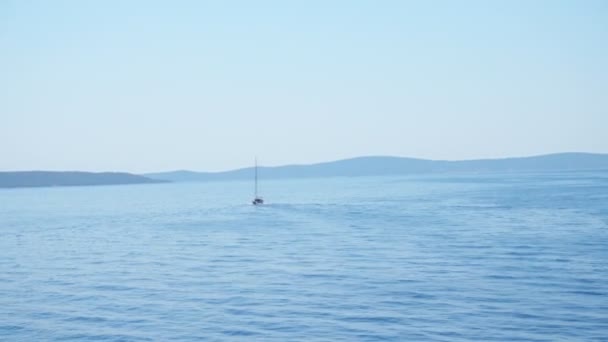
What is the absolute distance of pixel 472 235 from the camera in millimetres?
44469

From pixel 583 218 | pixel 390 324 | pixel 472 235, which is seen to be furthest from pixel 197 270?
pixel 583 218

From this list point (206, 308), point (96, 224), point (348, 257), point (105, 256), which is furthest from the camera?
point (96, 224)

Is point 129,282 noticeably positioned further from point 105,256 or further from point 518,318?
point 518,318

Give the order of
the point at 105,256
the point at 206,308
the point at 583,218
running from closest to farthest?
the point at 206,308 < the point at 105,256 < the point at 583,218

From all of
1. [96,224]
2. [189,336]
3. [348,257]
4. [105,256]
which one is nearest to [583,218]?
[348,257]

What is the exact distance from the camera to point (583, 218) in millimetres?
53125

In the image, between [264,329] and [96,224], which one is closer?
[264,329]

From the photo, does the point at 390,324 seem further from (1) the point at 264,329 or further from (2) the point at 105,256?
(2) the point at 105,256

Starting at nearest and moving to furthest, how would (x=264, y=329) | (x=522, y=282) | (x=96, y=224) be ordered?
(x=264, y=329)
(x=522, y=282)
(x=96, y=224)

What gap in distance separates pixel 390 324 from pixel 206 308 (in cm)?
749

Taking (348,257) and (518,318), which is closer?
(518,318)

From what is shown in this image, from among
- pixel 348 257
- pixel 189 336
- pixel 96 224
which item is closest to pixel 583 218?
pixel 348 257

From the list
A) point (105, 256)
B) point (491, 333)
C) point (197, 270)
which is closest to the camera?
point (491, 333)

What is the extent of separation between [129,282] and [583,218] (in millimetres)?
40570
